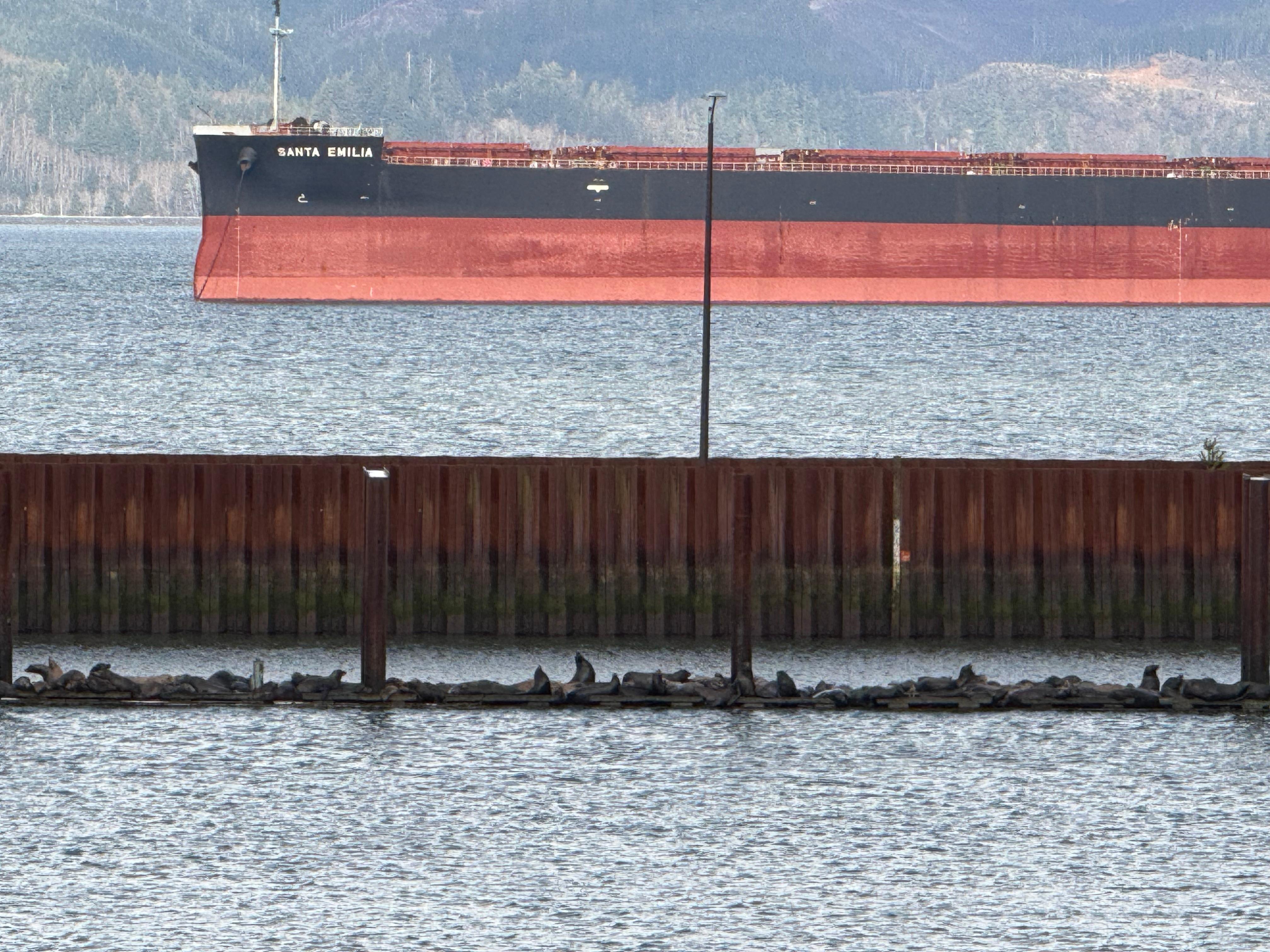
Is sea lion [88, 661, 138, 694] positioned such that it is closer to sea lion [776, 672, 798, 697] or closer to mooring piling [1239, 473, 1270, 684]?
sea lion [776, 672, 798, 697]

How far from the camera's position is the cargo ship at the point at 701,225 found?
7588 cm

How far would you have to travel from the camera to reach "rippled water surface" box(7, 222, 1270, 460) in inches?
1795

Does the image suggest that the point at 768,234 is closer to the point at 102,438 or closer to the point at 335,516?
the point at 102,438

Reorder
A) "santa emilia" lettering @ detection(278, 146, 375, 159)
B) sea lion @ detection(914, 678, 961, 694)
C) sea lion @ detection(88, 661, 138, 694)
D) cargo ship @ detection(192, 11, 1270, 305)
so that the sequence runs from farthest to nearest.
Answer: cargo ship @ detection(192, 11, 1270, 305), "santa emilia" lettering @ detection(278, 146, 375, 159), sea lion @ detection(914, 678, 961, 694), sea lion @ detection(88, 661, 138, 694)

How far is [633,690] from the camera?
18.3m

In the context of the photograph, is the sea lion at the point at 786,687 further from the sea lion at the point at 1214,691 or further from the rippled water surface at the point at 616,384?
the rippled water surface at the point at 616,384

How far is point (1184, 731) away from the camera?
17578mm

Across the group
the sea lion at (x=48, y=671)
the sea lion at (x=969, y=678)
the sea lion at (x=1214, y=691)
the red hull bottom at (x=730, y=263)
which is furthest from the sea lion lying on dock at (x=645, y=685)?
the red hull bottom at (x=730, y=263)

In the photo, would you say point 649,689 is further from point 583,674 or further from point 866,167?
point 866,167

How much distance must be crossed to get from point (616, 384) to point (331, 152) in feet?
74.1

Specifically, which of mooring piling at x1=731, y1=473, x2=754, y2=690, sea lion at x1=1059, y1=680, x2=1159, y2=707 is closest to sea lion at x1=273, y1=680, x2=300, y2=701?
mooring piling at x1=731, y1=473, x2=754, y2=690

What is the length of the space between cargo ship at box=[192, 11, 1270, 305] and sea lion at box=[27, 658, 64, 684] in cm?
5804

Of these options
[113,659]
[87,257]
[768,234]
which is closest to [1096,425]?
[768,234]

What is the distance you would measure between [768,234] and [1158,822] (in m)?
64.4
